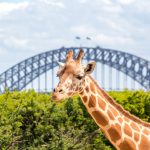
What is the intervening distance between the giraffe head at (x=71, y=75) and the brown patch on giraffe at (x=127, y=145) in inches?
38.8

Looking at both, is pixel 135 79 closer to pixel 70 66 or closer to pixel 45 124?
pixel 45 124

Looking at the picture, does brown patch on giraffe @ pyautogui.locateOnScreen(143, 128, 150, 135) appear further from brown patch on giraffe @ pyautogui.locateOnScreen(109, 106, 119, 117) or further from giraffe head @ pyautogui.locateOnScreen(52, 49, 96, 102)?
giraffe head @ pyautogui.locateOnScreen(52, 49, 96, 102)

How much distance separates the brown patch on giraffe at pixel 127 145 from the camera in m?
8.31

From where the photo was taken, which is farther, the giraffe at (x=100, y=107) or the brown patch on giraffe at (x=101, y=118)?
the brown patch on giraffe at (x=101, y=118)

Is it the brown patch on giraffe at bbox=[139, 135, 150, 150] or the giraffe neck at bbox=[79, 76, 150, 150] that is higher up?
the giraffe neck at bbox=[79, 76, 150, 150]

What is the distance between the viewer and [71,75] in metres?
7.80

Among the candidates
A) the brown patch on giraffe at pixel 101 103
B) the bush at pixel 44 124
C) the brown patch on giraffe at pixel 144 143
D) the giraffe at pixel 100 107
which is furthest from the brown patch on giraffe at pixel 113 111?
the bush at pixel 44 124

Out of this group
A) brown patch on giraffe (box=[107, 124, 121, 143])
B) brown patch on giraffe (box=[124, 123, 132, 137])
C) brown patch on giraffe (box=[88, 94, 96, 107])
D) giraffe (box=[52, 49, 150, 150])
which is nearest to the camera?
giraffe (box=[52, 49, 150, 150])

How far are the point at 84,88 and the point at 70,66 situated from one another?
0.39 meters

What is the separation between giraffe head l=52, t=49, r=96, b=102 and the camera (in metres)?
7.65

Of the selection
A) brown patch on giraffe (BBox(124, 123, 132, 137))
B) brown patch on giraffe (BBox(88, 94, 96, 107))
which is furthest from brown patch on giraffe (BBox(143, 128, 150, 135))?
brown patch on giraffe (BBox(88, 94, 96, 107))

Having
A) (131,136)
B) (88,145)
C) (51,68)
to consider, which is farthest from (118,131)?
(51,68)

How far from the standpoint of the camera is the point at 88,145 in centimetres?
1482

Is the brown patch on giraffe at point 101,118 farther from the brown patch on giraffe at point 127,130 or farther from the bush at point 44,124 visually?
the bush at point 44,124
